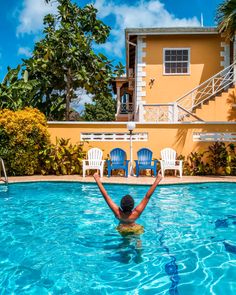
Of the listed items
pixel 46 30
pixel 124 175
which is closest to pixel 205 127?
pixel 124 175

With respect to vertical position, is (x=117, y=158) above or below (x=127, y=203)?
above

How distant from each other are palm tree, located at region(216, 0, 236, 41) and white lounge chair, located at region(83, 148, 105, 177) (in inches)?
279

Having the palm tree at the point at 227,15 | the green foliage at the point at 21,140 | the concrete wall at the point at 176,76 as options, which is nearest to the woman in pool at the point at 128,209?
the green foliage at the point at 21,140

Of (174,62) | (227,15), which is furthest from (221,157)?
(174,62)

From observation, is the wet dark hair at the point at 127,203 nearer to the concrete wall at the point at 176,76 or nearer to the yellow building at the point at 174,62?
the yellow building at the point at 174,62

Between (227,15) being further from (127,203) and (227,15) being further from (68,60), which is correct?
(127,203)

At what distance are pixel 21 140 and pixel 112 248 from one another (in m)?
8.42

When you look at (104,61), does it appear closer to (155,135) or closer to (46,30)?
(46,30)

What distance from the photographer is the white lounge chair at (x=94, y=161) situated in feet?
43.0

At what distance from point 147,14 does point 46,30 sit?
633 cm

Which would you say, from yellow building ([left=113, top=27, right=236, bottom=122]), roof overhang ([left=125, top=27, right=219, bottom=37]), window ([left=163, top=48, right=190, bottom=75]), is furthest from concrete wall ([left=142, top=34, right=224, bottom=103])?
roof overhang ([left=125, top=27, right=219, bottom=37])

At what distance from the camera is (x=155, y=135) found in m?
14.4

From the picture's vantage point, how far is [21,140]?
42.2 ft

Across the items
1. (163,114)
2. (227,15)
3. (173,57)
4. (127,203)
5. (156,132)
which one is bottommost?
(127,203)
